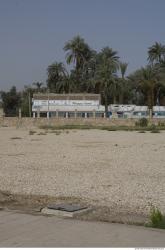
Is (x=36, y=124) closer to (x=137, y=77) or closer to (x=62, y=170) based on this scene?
(x=137, y=77)

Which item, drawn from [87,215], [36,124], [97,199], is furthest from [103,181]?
[36,124]

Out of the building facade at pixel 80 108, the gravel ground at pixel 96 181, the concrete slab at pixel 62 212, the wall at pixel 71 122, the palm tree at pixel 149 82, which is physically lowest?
the wall at pixel 71 122

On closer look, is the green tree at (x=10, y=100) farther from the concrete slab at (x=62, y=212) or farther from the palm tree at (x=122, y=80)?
the concrete slab at (x=62, y=212)

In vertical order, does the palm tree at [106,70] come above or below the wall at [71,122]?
above

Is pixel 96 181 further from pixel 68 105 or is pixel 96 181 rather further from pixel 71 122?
pixel 68 105

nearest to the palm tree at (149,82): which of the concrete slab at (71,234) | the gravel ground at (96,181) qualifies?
the gravel ground at (96,181)

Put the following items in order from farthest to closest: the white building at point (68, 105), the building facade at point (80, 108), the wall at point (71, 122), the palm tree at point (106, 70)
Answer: the palm tree at point (106, 70) → the white building at point (68, 105) → the building facade at point (80, 108) → the wall at point (71, 122)

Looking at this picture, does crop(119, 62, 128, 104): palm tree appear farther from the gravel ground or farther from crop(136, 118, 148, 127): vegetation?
the gravel ground

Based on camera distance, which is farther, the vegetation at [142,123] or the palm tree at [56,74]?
the palm tree at [56,74]

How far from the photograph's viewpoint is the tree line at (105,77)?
10388 cm

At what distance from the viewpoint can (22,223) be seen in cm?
722

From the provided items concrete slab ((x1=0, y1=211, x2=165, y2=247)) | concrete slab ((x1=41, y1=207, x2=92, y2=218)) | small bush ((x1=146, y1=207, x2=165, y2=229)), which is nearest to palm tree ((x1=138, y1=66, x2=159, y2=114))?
concrete slab ((x1=41, y1=207, x2=92, y2=218))

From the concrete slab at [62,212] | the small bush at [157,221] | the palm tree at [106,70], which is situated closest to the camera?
the small bush at [157,221]

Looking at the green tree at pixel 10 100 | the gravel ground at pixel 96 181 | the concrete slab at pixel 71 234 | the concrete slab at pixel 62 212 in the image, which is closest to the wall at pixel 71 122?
the green tree at pixel 10 100
